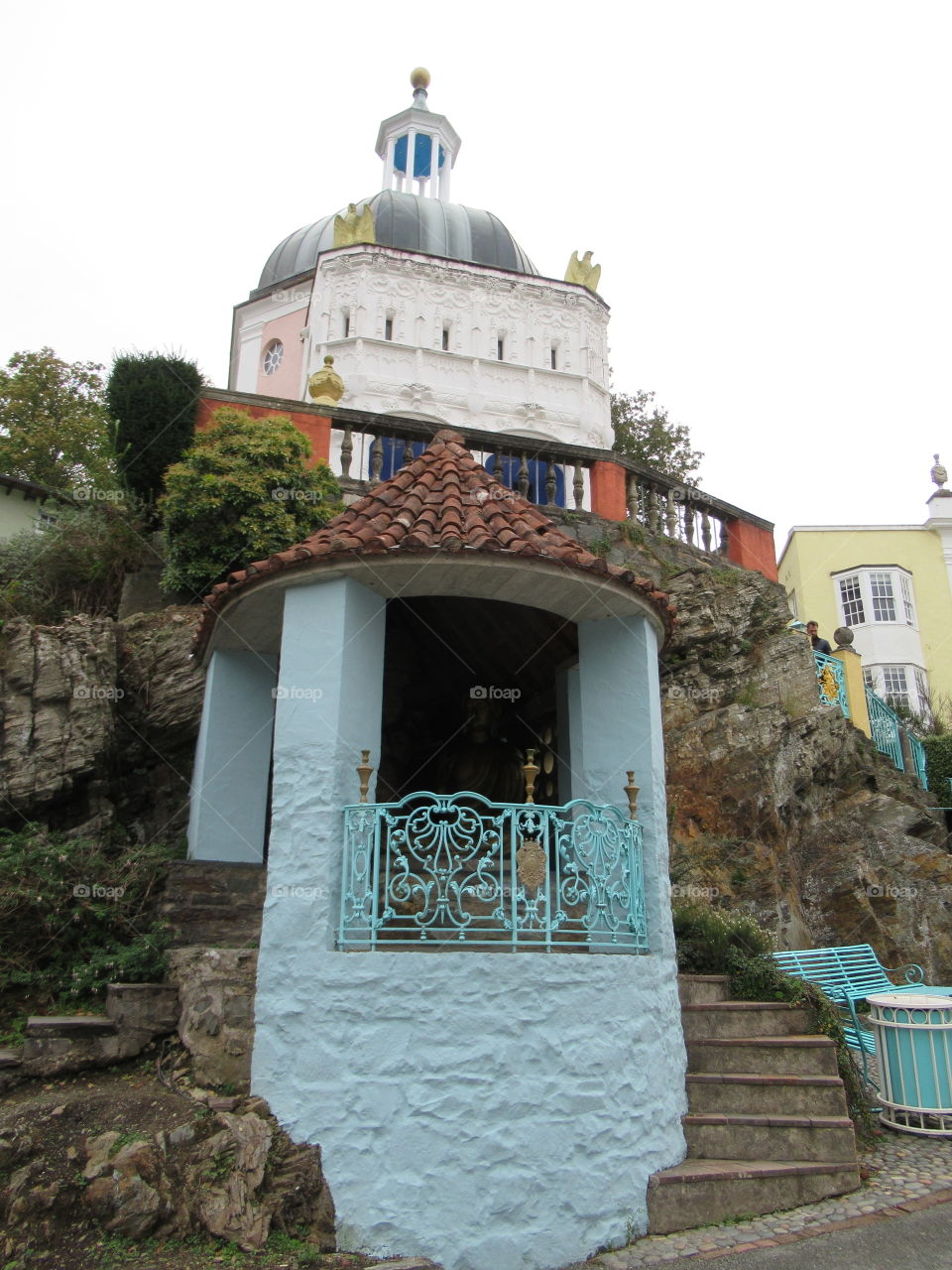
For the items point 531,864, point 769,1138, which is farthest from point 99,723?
point 769,1138

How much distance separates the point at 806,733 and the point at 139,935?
8052 mm

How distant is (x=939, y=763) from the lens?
1980cm

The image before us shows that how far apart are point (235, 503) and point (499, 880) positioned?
5.75 m

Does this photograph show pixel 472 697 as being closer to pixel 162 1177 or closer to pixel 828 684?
pixel 162 1177

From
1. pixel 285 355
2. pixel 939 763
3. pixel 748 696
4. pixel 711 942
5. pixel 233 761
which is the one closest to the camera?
pixel 711 942

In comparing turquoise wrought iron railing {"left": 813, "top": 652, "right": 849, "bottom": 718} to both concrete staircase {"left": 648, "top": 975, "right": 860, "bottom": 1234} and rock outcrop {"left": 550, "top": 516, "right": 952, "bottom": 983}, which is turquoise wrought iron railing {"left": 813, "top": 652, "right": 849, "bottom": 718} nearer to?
rock outcrop {"left": 550, "top": 516, "right": 952, "bottom": 983}

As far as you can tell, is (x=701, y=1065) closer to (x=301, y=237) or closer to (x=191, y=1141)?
(x=191, y=1141)

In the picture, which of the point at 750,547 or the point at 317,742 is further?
the point at 750,547

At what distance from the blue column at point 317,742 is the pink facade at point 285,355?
17.1 metres

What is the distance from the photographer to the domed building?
68.8 ft

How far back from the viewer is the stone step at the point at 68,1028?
20.1ft

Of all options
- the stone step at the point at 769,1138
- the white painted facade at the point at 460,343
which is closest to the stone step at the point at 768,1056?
the stone step at the point at 769,1138

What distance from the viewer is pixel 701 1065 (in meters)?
6.78

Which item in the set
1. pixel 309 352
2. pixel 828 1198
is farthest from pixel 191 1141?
pixel 309 352
